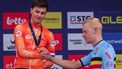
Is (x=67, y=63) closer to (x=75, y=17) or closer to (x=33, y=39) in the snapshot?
(x=33, y=39)

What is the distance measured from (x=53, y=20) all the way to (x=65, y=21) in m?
0.18

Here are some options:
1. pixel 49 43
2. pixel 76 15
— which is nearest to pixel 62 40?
pixel 76 15

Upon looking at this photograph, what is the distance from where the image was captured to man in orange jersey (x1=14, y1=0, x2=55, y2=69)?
4.57m

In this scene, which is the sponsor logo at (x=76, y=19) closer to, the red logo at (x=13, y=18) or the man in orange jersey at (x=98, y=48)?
the red logo at (x=13, y=18)

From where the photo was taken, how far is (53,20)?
6742 mm

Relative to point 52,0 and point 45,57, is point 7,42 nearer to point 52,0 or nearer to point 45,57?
point 52,0

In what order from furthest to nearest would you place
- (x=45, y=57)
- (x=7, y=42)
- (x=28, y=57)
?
(x=7, y=42) < (x=28, y=57) < (x=45, y=57)

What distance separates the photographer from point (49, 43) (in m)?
4.76

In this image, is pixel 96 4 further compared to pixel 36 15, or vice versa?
pixel 96 4

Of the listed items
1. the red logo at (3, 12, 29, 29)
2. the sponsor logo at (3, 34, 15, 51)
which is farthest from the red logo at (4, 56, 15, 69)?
the red logo at (3, 12, 29, 29)

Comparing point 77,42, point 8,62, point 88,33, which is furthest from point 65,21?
point 88,33

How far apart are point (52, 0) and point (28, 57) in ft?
8.04

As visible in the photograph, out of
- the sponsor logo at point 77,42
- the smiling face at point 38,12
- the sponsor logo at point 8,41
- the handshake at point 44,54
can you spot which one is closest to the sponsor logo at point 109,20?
the sponsor logo at point 77,42

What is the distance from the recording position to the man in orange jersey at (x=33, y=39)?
180 inches
